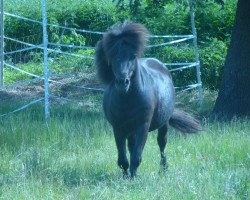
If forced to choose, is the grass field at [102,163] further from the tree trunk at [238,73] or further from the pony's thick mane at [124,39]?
the pony's thick mane at [124,39]

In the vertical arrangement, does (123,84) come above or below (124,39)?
below

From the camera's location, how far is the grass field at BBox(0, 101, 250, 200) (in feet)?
19.7

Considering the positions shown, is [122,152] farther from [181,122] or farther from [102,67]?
[181,122]

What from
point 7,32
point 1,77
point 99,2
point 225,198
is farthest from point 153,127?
point 99,2

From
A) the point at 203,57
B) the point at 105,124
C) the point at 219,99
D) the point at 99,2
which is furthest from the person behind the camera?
the point at 99,2

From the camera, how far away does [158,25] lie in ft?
54.2

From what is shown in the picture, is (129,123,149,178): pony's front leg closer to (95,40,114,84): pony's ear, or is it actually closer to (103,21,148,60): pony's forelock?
(95,40,114,84): pony's ear

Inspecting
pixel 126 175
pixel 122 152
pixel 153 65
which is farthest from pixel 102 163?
pixel 153 65

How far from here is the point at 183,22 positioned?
1700 centimetres

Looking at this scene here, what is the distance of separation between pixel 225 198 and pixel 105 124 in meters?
4.43

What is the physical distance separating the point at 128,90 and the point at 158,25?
9.75 metres

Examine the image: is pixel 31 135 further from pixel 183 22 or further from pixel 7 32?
pixel 7 32

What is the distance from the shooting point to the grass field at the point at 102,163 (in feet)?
19.7

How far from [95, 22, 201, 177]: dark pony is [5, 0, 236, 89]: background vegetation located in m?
5.32
